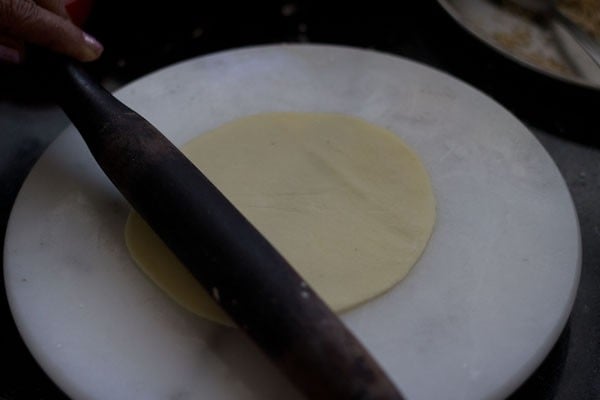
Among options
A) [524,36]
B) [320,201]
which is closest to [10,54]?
[320,201]

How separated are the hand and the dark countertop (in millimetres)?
165

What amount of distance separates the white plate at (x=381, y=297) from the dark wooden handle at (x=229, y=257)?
12 cm

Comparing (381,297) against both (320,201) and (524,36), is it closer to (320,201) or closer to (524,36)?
(320,201)

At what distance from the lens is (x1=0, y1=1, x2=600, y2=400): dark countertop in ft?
3.03

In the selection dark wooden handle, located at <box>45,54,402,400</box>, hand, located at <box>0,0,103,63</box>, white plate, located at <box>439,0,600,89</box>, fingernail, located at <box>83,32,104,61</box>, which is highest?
hand, located at <box>0,0,103,63</box>

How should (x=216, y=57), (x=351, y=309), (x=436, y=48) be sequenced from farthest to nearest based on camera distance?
(x=436, y=48) < (x=216, y=57) < (x=351, y=309)

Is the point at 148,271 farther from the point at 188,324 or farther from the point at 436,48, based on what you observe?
the point at 436,48

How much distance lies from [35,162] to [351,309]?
684mm

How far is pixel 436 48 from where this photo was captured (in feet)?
4.76

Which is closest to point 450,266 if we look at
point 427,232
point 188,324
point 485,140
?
point 427,232

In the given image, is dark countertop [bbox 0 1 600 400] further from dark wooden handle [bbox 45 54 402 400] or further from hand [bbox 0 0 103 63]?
dark wooden handle [bbox 45 54 402 400]

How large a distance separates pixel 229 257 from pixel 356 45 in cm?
85

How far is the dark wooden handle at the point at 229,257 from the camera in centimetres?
69

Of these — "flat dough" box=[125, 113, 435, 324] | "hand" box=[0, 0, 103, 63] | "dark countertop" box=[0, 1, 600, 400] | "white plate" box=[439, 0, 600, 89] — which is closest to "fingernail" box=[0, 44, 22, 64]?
"hand" box=[0, 0, 103, 63]
